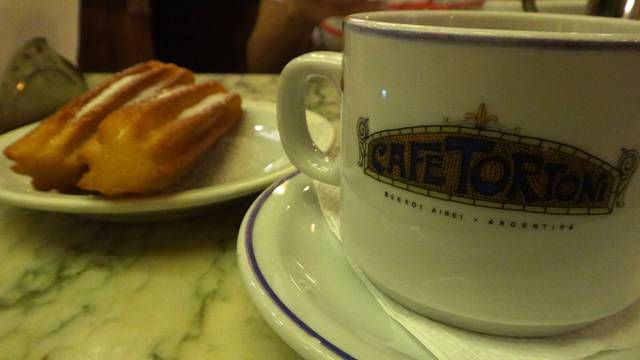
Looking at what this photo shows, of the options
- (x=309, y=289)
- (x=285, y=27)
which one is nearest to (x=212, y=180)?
(x=309, y=289)

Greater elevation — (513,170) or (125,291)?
(513,170)

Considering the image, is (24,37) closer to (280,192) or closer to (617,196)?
(280,192)

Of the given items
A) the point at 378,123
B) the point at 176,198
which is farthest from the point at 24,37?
the point at 378,123

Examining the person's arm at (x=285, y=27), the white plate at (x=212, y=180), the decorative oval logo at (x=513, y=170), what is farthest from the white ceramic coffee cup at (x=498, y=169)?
the person's arm at (x=285, y=27)

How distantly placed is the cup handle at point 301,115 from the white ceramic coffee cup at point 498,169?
1.9 inches

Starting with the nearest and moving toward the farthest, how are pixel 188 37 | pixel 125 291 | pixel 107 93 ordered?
pixel 125 291, pixel 107 93, pixel 188 37

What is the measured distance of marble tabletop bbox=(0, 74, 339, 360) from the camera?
0.24 m

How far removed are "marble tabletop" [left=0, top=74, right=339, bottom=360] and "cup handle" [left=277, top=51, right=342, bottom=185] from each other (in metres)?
0.08

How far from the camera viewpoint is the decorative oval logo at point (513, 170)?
0.18 m

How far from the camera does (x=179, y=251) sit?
0.32m

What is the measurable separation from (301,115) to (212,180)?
0.42 feet

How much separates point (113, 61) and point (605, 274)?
4.70ft

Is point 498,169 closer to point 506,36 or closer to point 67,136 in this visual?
point 506,36

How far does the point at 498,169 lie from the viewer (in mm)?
180
